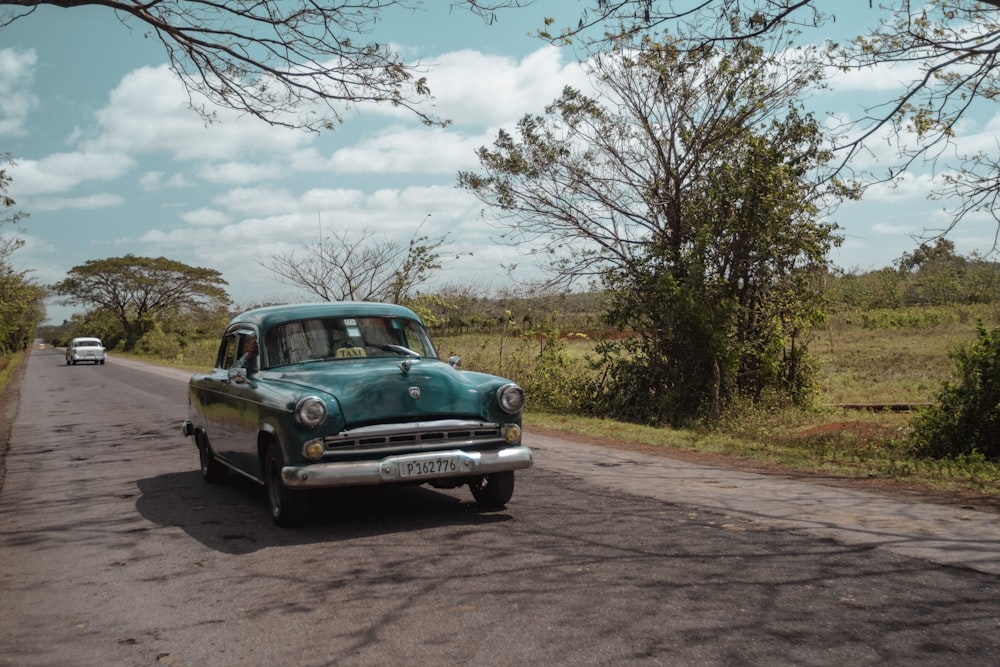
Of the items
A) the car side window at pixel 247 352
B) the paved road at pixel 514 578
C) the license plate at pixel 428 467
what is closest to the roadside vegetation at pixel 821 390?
the paved road at pixel 514 578

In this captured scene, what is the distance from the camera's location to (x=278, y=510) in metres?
6.70

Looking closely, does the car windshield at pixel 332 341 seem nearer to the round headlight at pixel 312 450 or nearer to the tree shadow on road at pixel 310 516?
the tree shadow on road at pixel 310 516

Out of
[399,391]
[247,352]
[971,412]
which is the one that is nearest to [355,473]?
[399,391]

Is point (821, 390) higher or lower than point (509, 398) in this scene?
lower

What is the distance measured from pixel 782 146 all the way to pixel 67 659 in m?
13.9

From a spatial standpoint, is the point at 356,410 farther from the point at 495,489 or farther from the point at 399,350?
the point at 399,350

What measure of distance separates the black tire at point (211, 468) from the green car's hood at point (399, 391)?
236 centimetres

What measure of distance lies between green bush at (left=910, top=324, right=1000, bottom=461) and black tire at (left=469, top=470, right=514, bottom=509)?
20.5ft

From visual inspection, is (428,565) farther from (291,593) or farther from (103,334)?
(103,334)

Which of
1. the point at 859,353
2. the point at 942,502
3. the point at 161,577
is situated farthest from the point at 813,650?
the point at 859,353

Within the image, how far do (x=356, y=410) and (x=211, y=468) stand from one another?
335 centimetres

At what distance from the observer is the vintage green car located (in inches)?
248

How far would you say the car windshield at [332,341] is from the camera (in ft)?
24.9

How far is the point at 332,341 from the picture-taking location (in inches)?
302
